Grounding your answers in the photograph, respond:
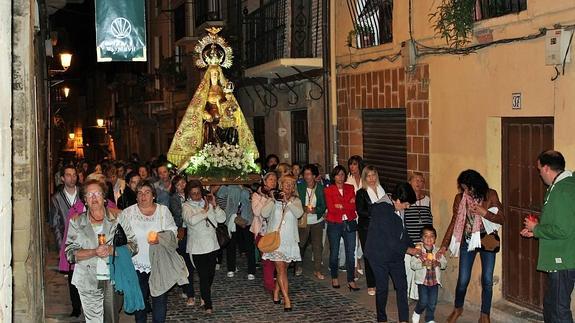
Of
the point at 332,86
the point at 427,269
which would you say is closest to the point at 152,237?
the point at 427,269

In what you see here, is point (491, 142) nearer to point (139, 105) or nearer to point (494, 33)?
point (494, 33)

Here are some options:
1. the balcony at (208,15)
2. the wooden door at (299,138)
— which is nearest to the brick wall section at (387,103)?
the wooden door at (299,138)

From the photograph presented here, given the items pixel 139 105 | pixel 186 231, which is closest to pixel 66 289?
pixel 186 231

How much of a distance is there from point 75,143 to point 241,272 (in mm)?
39766

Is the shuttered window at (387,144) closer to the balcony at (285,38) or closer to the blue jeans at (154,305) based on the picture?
the balcony at (285,38)

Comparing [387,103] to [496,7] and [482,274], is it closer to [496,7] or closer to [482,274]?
[496,7]

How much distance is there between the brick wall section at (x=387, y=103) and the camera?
11.2 metres

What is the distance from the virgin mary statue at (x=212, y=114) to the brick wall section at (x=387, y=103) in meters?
1.76

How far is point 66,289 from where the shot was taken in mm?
11984

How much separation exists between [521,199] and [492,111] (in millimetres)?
1125

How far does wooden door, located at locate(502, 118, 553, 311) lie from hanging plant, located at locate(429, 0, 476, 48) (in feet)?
4.12

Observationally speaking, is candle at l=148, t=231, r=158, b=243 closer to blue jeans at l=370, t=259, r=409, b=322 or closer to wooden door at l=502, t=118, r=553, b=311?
blue jeans at l=370, t=259, r=409, b=322

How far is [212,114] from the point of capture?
1420cm

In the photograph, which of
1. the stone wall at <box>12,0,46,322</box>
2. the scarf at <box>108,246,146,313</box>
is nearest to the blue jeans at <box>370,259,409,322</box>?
the scarf at <box>108,246,146,313</box>
